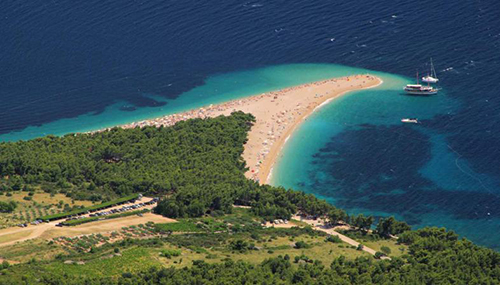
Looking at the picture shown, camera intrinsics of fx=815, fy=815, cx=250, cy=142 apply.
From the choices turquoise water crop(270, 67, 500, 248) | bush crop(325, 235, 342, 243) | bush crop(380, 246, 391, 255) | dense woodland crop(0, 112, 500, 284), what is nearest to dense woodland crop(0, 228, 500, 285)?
dense woodland crop(0, 112, 500, 284)

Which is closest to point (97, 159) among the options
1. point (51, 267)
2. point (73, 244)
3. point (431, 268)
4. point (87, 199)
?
point (87, 199)

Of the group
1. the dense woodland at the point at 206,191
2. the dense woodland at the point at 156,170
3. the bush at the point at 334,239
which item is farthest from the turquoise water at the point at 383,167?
the bush at the point at 334,239

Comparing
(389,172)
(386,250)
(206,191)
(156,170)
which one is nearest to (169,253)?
(206,191)

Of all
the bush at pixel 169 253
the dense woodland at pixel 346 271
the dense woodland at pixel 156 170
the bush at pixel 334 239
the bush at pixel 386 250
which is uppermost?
the dense woodland at pixel 156 170

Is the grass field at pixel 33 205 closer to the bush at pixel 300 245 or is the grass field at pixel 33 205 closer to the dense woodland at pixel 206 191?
Result: the dense woodland at pixel 206 191

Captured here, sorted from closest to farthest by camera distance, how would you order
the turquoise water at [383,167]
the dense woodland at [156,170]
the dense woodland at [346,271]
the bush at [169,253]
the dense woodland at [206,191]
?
the dense woodland at [346,271]
the dense woodland at [206,191]
the bush at [169,253]
the dense woodland at [156,170]
the turquoise water at [383,167]

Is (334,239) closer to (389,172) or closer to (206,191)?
(206,191)

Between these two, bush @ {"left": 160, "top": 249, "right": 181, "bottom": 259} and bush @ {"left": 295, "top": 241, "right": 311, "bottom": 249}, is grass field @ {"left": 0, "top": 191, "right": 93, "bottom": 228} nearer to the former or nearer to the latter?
bush @ {"left": 160, "top": 249, "right": 181, "bottom": 259}

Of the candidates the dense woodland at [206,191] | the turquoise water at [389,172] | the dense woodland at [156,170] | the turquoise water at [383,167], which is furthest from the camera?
the turquoise water at [383,167]
